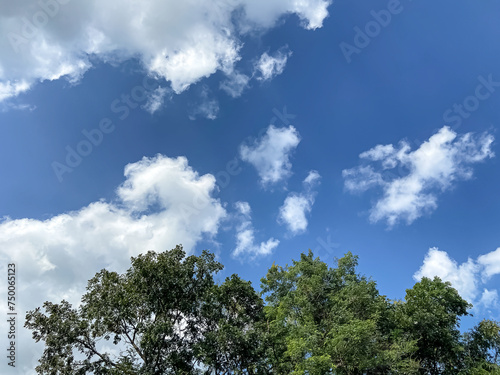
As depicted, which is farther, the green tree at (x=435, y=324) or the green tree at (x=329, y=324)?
the green tree at (x=435, y=324)

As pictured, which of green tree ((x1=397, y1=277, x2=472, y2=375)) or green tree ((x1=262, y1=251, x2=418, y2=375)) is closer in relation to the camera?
green tree ((x1=262, y1=251, x2=418, y2=375))

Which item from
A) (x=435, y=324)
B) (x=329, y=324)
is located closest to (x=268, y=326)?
(x=329, y=324)

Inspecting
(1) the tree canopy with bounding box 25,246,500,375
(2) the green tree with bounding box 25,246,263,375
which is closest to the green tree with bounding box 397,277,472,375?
(1) the tree canopy with bounding box 25,246,500,375

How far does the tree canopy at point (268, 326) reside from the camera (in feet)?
66.4

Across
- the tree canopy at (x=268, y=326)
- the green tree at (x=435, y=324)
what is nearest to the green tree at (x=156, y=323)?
the tree canopy at (x=268, y=326)

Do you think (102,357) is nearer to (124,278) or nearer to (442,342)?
(124,278)

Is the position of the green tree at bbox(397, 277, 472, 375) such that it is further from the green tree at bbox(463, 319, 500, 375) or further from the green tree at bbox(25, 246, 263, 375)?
the green tree at bbox(25, 246, 263, 375)

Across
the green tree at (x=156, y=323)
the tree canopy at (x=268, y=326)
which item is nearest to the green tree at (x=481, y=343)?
the tree canopy at (x=268, y=326)

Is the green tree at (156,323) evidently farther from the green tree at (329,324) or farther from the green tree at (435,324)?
the green tree at (435,324)

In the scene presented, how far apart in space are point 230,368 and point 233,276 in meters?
6.93

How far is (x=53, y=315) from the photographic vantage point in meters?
20.5

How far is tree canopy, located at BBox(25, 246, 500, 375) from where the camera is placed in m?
20.2

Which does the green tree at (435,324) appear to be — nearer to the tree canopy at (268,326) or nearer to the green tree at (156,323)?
the tree canopy at (268,326)

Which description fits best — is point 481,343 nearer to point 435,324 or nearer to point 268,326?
point 435,324
